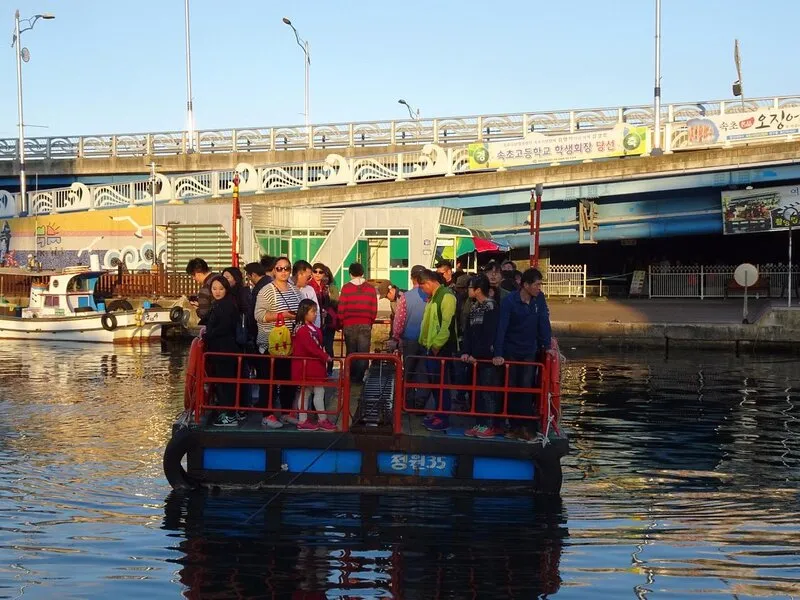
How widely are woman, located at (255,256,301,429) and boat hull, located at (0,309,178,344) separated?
21.7m

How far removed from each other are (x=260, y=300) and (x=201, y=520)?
2739 millimetres

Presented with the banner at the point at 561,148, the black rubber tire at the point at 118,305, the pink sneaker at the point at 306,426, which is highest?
the banner at the point at 561,148

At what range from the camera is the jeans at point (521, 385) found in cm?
1205

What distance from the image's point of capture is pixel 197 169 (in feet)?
168

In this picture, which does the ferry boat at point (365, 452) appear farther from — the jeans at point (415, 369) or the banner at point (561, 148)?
the banner at point (561, 148)

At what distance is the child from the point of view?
12.0 metres

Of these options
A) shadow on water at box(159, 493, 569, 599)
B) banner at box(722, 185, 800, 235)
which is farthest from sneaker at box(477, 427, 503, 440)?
banner at box(722, 185, 800, 235)

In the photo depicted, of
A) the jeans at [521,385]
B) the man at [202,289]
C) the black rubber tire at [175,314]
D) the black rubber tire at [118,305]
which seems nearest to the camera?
the jeans at [521,385]

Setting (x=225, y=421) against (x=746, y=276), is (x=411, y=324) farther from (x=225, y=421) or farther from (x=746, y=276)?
(x=746, y=276)

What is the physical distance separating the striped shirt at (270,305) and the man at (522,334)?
2351 millimetres

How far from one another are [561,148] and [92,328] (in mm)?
16387

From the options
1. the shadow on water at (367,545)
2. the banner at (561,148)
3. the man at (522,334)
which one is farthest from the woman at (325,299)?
the banner at (561,148)

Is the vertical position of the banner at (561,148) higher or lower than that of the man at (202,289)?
higher

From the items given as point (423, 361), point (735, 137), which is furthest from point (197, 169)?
point (423, 361)
